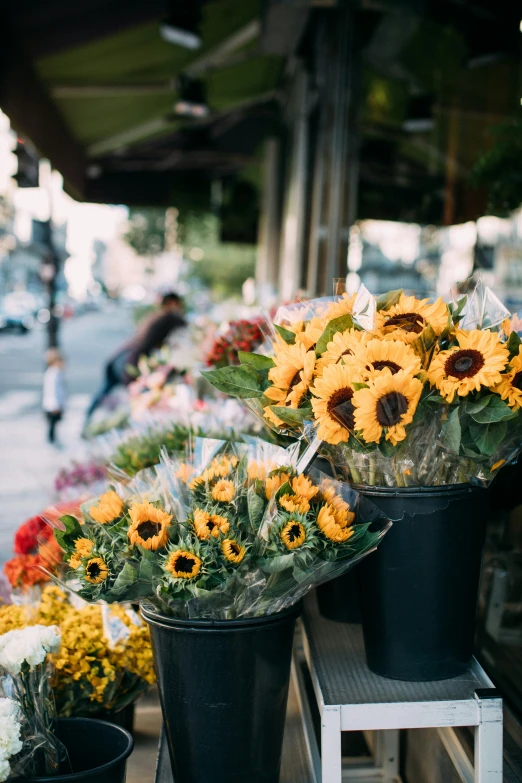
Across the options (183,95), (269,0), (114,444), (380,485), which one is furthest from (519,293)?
(183,95)

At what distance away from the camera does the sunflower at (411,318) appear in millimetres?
1611

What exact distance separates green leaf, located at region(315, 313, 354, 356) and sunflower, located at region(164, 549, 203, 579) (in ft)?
1.58

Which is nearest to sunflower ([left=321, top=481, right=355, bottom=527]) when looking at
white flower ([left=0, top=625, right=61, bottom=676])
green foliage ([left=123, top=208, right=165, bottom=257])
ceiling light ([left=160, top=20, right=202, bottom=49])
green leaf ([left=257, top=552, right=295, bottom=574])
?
green leaf ([left=257, top=552, right=295, bottom=574])

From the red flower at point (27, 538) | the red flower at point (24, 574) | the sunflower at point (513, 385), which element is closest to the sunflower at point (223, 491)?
the sunflower at point (513, 385)

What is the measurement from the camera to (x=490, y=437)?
1565 mm

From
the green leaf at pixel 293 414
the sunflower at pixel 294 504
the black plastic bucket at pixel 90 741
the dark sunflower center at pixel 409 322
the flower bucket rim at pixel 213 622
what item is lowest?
the black plastic bucket at pixel 90 741

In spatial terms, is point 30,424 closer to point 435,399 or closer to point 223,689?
point 223,689

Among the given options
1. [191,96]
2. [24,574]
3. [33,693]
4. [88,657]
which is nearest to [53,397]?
[191,96]

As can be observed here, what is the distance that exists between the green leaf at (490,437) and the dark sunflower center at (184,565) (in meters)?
0.58

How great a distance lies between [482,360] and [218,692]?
0.80 metres

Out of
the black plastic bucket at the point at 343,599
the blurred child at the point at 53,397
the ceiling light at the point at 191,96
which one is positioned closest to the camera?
the black plastic bucket at the point at 343,599

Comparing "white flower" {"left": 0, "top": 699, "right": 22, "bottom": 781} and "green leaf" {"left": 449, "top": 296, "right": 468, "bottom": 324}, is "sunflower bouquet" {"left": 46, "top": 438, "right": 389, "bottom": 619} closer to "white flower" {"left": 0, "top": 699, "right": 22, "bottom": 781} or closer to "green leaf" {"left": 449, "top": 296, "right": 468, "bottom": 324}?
"white flower" {"left": 0, "top": 699, "right": 22, "bottom": 781}

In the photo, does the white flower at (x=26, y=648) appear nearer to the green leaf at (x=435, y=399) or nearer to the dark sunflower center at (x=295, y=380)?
the dark sunflower center at (x=295, y=380)

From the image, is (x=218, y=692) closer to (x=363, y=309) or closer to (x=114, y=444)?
(x=363, y=309)
